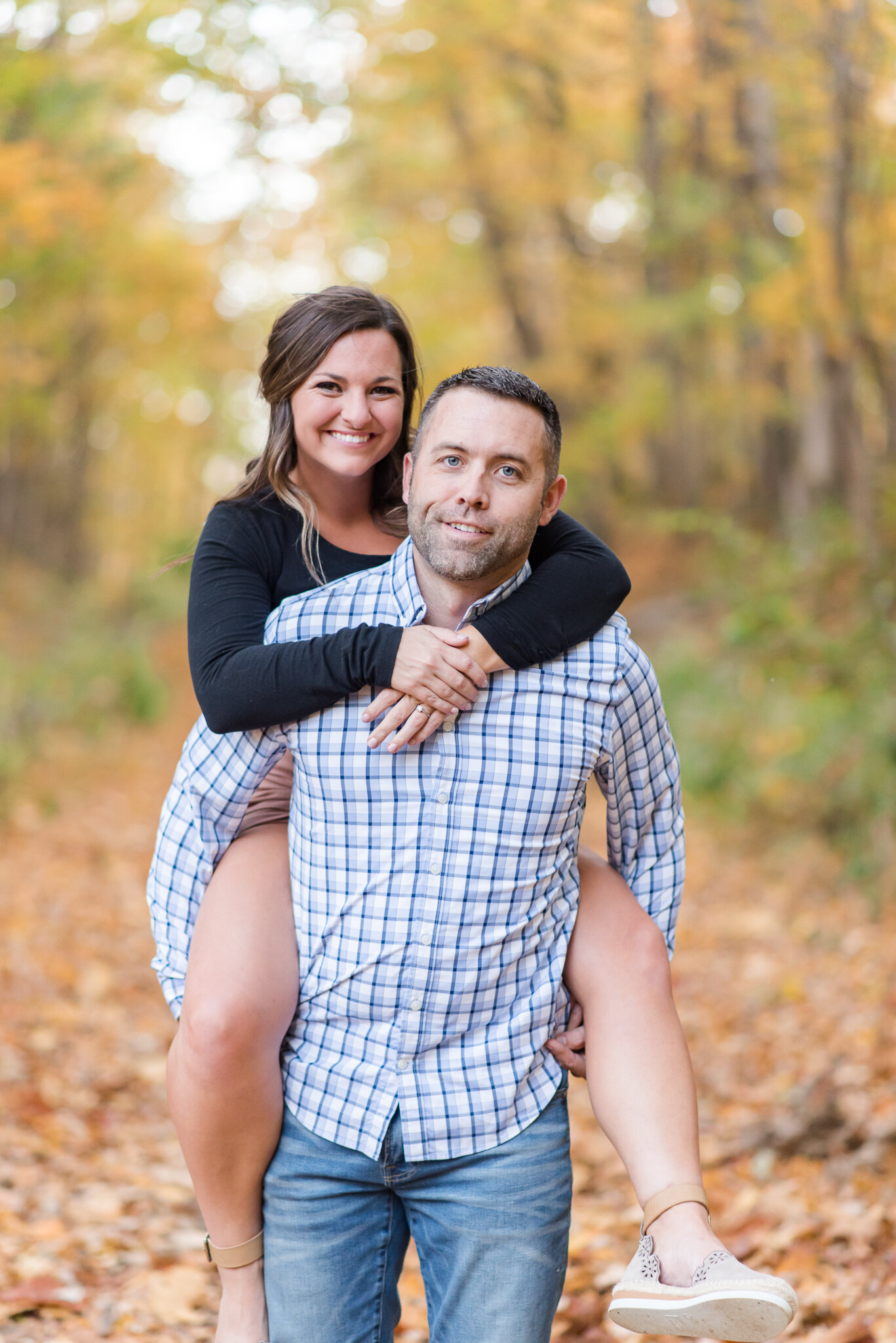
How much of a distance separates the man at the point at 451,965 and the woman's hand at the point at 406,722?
0.05 meters

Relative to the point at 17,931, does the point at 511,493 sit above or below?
above

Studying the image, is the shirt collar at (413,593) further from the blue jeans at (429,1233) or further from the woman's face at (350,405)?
the blue jeans at (429,1233)

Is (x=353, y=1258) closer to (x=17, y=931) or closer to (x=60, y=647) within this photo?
(x=17, y=931)

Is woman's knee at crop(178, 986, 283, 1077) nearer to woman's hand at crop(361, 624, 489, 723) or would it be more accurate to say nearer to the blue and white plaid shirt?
the blue and white plaid shirt

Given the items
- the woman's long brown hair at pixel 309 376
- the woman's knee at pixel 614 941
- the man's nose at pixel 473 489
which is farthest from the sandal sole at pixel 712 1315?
the woman's long brown hair at pixel 309 376

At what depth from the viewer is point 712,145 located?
11.4 m

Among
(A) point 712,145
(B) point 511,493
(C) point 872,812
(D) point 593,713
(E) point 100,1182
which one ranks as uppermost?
(A) point 712,145

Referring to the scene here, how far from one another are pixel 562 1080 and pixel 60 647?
1142 centimetres

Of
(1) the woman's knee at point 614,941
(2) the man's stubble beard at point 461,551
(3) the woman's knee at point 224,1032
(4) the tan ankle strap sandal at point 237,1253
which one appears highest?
(2) the man's stubble beard at point 461,551

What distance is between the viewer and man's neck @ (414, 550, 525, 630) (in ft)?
7.66

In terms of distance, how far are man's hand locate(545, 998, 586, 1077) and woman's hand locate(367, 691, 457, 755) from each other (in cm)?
61

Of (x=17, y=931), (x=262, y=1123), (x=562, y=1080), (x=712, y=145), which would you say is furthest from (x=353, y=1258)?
(x=712, y=145)

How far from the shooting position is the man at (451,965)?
2.16 metres

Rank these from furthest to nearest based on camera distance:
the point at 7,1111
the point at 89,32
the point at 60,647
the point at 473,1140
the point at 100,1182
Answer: the point at 60,647, the point at 89,32, the point at 7,1111, the point at 100,1182, the point at 473,1140
